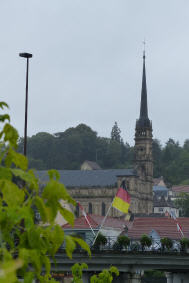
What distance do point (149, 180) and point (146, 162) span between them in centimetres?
447

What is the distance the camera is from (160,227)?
8956cm

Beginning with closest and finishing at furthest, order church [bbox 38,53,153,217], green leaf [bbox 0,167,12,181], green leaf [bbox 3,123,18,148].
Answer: green leaf [bbox 0,167,12,181]
green leaf [bbox 3,123,18,148]
church [bbox 38,53,153,217]

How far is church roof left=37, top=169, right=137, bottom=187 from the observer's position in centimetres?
18638

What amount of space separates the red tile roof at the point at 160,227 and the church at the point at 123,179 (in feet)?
281

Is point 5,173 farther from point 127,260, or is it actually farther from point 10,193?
point 127,260

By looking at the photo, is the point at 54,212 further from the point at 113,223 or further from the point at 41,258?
the point at 113,223

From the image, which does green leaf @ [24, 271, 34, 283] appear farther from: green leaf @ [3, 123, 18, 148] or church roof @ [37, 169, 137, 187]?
church roof @ [37, 169, 137, 187]

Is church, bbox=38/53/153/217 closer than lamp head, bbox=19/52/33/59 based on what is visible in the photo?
No

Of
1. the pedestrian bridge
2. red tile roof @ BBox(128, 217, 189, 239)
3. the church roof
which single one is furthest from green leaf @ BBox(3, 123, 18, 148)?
the church roof

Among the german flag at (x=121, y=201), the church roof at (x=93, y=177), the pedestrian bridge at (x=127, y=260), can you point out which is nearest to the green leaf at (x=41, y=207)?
the pedestrian bridge at (x=127, y=260)

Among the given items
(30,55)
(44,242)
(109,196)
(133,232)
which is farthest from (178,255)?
(109,196)

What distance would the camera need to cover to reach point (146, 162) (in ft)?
637

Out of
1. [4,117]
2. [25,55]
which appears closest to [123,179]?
[25,55]

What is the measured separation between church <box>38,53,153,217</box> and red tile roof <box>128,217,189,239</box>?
85505mm
